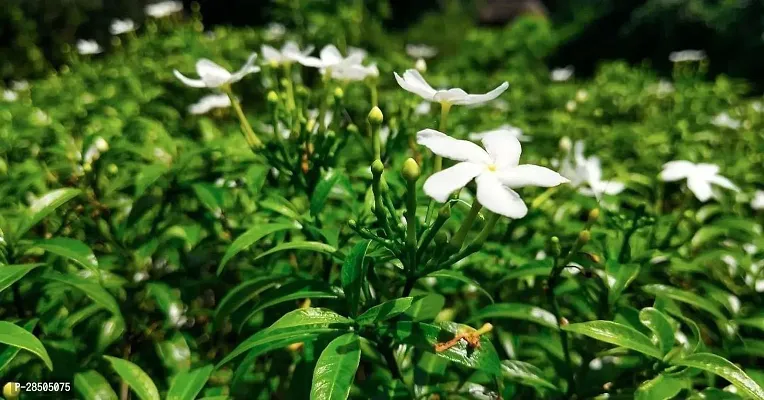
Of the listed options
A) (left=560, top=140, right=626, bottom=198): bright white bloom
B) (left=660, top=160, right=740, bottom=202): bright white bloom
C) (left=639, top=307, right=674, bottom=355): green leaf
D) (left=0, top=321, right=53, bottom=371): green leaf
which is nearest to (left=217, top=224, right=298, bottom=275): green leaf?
(left=0, top=321, right=53, bottom=371): green leaf

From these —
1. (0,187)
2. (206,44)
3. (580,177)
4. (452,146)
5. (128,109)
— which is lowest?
(206,44)

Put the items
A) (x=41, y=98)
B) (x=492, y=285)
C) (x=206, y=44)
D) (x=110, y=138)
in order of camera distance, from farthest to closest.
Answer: (x=206, y=44) < (x=41, y=98) < (x=110, y=138) < (x=492, y=285)

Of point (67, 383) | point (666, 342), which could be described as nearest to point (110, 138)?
point (67, 383)

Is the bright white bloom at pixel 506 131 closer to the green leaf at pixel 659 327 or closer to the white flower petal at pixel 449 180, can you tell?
the white flower petal at pixel 449 180

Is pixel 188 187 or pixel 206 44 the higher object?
pixel 188 187

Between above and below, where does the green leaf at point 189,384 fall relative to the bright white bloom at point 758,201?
above

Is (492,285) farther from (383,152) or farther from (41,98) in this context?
(41,98)

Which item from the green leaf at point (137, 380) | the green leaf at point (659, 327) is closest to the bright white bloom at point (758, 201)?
the green leaf at point (659, 327)
